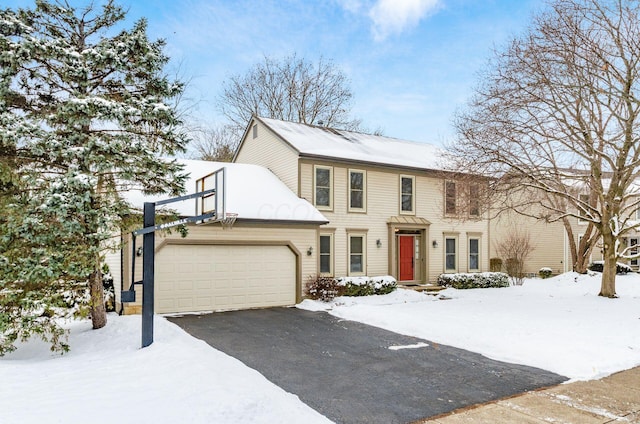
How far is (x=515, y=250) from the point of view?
24281 millimetres

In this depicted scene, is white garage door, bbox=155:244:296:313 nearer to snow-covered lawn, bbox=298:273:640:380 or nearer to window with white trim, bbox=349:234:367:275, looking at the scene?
snow-covered lawn, bbox=298:273:640:380

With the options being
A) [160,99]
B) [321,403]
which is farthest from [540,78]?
[321,403]

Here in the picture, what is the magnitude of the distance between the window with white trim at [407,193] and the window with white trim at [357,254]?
231 cm

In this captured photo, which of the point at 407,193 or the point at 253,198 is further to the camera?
the point at 407,193

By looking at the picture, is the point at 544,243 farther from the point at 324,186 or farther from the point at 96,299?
the point at 96,299

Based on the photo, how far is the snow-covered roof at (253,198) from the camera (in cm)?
1275

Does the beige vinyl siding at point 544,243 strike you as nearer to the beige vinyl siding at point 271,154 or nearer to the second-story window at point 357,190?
the second-story window at point 357,190

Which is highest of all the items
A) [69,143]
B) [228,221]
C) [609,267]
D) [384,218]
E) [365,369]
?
[69,143]

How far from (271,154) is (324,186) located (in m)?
2.77

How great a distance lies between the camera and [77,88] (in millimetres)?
8992

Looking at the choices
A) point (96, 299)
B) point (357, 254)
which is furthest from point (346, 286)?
point (96, 299)

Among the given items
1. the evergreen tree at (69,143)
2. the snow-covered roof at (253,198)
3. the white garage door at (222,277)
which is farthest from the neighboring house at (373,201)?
the evergreen tree at (69,143)

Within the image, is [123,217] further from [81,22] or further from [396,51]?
[396,51]

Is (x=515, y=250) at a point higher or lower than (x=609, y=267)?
higher
